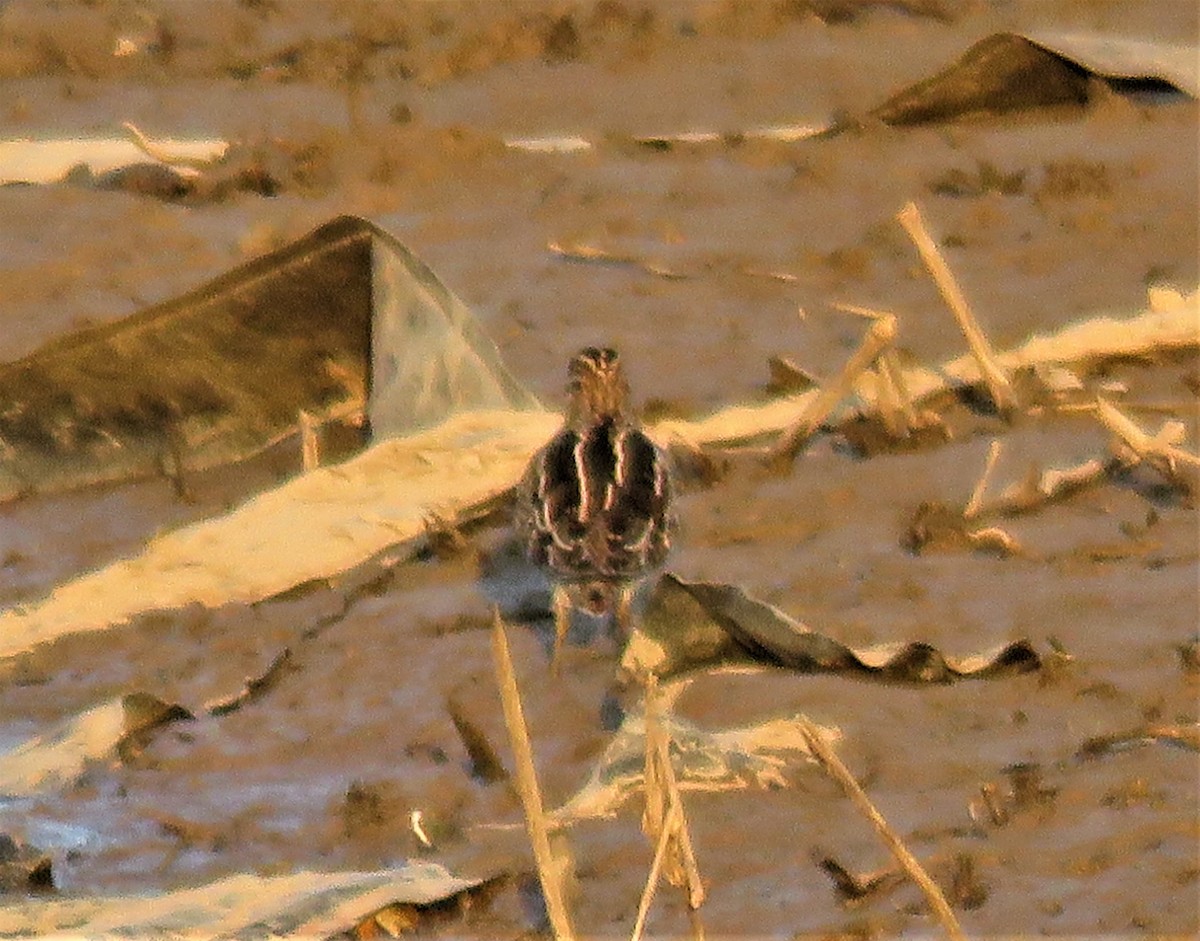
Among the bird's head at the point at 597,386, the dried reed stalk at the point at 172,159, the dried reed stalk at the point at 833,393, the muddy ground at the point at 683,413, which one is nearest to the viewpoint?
the muddy ground at the point at 683,413

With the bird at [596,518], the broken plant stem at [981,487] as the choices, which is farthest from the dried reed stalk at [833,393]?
the bird at [596,518]

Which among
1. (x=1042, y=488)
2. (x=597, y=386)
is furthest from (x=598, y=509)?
(x=1042, y=488)

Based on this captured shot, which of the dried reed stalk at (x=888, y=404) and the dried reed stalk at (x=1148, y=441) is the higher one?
the dried reed stalk at (x=1148, y=441)

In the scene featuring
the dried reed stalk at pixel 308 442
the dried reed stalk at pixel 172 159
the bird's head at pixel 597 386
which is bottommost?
the dried reed stalk at pixel 308 442

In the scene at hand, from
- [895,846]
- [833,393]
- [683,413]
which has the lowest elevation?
[683,413]

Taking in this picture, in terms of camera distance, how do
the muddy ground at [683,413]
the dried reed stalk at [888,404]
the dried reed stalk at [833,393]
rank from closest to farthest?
1. the muddy ground at [683,413]
2. the dried reed stalk at [833,393]
3. the dried reed stalk at [888,404]

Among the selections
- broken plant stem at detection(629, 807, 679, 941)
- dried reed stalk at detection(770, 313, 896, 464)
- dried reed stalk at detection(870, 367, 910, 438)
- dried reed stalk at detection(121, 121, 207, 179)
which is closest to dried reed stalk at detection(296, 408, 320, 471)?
dried reed stalk at detection(770, 313, 896, 464)

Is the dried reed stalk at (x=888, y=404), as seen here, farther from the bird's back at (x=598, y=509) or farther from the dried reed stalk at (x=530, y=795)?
the dried reed stalk at (x=530, y=795)

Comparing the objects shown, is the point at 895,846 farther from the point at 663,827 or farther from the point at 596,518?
the point at 596,518
